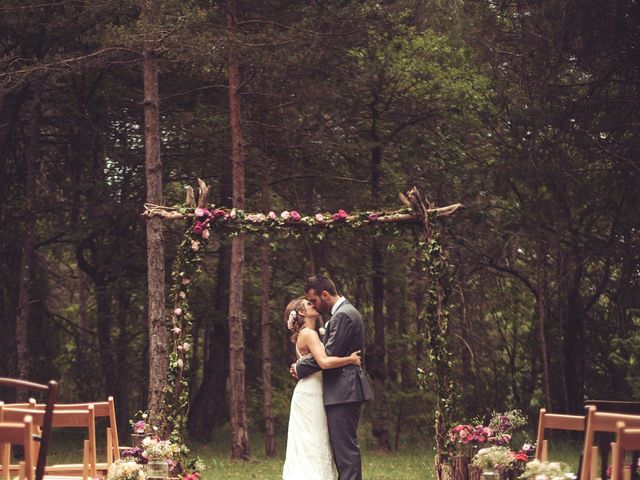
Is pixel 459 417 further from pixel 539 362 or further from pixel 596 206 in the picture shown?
pixel 539 362

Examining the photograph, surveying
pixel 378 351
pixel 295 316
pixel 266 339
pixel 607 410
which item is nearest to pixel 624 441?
pixel 607 410

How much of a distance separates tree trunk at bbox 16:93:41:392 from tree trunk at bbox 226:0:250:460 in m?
3.85

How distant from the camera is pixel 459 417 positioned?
1128 cm

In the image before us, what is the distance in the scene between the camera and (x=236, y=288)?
63.0ft

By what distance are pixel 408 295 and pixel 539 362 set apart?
10.9 feet

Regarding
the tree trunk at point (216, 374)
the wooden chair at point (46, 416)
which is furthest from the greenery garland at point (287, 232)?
the tree trunk at point (216, 374)

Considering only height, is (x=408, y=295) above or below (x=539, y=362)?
above

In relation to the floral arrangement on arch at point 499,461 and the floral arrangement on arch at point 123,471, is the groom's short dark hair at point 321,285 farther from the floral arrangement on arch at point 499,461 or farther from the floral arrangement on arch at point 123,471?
the floral arrangement on arch at point 123,471

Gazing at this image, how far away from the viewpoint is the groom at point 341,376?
381 inches

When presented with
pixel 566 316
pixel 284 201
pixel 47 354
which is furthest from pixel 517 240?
pixel 47 354

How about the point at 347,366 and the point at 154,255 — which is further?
the point at 154,255

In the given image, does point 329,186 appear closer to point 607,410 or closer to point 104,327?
point 104,327

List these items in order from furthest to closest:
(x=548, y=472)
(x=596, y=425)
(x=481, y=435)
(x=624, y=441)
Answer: (x=481, y=435)
(x=548, y=472)
(x=596, y=425)
(x=624, y=441)

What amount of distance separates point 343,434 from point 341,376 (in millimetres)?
540
